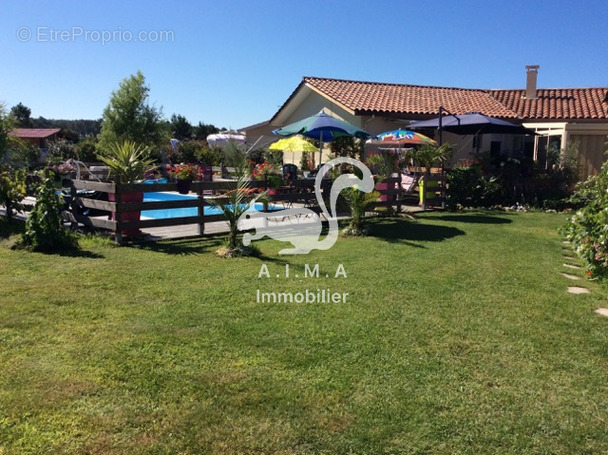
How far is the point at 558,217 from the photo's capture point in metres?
13.9

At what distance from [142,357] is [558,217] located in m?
13.1

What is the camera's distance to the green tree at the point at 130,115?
42969 mm

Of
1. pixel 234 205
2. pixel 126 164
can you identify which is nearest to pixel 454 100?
A: pixel 234 205

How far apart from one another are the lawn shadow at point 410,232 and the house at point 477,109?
7.79 m

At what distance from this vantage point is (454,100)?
76.9ft

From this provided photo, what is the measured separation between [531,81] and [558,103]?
179cm

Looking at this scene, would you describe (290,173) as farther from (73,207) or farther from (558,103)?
(558,103)

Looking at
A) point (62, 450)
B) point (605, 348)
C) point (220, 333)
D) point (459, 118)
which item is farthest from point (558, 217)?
point (62, 450)

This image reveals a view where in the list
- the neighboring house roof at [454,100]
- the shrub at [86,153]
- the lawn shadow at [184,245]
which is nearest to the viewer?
the lawn shadow at [184,245]

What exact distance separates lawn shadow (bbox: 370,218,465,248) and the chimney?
603 inches

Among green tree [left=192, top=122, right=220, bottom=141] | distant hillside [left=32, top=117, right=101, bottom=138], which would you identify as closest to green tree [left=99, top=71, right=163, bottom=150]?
green tree [left=192, top=122, right=220, bottom=141]

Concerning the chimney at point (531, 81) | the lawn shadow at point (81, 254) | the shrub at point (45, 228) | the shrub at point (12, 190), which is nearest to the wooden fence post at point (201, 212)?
the lawn shadow at point (81, 254)

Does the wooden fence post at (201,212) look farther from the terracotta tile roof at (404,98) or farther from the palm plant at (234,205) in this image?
the terracotta tile roof at (404,98)

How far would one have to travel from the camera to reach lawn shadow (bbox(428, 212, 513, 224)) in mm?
12773
